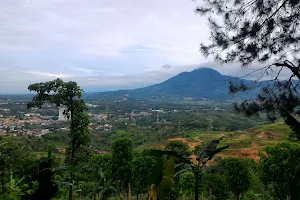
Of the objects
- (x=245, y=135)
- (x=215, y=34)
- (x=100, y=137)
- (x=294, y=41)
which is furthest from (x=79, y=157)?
(x=100, y=137)

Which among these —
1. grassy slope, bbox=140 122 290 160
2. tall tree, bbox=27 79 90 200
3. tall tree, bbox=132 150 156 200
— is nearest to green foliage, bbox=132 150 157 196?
tall tree, bbox=132 150 156 200

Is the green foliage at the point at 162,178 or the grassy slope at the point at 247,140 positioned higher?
the green foliage at the point at 162,178

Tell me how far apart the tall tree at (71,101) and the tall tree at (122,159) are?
14.7 feet

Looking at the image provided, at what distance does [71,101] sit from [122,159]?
5.55 metres

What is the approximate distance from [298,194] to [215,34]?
275cm

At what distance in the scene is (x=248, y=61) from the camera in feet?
13.8

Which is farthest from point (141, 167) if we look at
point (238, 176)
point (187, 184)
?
point (238, 176)

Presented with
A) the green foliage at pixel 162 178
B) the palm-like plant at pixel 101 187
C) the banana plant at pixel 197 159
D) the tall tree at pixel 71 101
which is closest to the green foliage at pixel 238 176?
the palm-like plant at pixel 101 187

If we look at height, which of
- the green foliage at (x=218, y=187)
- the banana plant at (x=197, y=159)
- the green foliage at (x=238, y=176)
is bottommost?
the green foliage at (x=218, y=187)

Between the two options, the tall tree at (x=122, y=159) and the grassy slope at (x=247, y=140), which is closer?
the tall tree at (x=122, y=159)

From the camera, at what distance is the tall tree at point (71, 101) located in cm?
787

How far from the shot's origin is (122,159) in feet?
42.3

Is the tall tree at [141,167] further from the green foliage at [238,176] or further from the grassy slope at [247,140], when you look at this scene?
the grassy slope at [247,140]

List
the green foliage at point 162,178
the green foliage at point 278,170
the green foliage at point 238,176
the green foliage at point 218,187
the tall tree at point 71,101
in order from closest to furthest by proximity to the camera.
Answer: the green foliage at point 162,178 < the tall tree at point 71,101 < the green foliage at point 278,170 < the green foliage at point 238,176 < the green foliage at point 218,187
